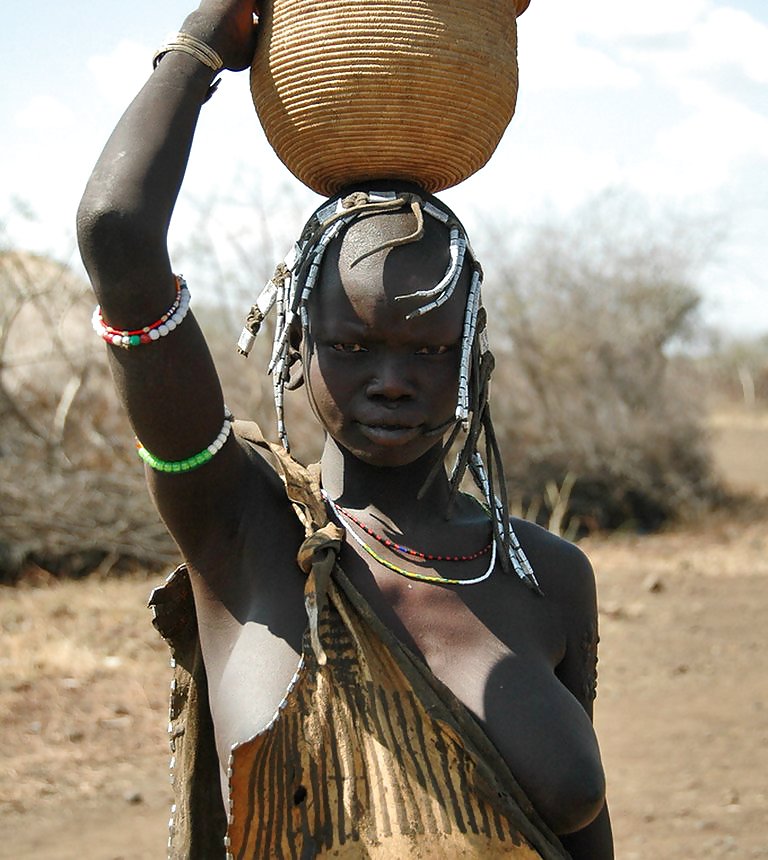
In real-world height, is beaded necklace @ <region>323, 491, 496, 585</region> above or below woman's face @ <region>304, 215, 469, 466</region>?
below

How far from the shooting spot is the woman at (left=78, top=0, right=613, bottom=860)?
1.59 metres

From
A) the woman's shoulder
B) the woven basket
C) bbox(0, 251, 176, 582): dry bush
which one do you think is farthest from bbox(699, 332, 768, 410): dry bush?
the woven basket

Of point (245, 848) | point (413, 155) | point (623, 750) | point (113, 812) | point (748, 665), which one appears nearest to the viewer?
point (245, 848)

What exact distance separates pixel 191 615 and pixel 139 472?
20.6ft

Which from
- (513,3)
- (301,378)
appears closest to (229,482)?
(301,378)

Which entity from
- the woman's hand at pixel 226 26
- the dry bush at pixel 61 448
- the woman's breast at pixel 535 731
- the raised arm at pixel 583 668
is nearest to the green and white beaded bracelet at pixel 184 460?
the woman's breast at pixel 535 731

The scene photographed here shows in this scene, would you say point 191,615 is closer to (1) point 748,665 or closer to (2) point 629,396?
(1) point 748,665

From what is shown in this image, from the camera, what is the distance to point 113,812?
180 inches

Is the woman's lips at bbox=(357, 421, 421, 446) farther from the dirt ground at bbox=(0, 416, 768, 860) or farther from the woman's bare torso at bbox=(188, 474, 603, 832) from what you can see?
the dirt ground at bbox=(0, 416, 768, 860)

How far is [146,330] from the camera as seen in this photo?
1.54m

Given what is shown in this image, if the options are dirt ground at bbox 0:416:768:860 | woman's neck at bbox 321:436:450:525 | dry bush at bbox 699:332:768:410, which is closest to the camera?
woman's neck at bbox 321:436:450:525

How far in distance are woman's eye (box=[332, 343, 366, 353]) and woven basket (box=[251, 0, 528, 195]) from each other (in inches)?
11.4

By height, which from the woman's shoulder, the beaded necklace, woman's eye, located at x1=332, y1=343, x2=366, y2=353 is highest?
woman's eye, located at x1=332, y1=343, x2=366, y2=353

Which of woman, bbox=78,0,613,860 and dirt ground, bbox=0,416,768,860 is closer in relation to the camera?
woman, bbox=78,0,613,860
